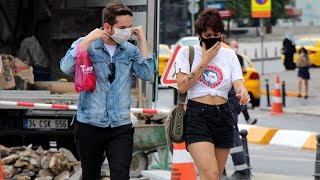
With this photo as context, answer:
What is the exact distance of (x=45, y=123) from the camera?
42.1 ft

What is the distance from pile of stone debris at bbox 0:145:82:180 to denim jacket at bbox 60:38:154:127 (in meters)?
3.79

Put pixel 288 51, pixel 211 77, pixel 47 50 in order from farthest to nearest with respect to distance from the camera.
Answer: pixel 288 51, pixel 47 50, pixel 211 77

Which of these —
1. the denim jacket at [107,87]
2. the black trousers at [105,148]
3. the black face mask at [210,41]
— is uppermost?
the black face mask at [210,41]

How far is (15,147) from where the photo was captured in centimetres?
1231

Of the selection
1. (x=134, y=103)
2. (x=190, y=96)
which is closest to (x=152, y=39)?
(x=134, y=103)

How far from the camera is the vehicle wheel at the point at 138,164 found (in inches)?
484

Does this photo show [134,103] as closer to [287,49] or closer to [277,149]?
[277,149]

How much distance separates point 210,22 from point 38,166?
448 centimetres

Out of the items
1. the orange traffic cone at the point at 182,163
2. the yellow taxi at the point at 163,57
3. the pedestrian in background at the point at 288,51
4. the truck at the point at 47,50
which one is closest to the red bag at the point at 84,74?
the orange traffic cone at the point at 182,163

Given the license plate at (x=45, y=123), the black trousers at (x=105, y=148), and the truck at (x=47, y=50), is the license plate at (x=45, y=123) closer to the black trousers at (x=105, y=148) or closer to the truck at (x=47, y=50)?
the truck at (x=47, y=50)

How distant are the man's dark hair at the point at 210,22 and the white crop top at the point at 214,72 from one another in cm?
20

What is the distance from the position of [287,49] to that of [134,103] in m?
29.6

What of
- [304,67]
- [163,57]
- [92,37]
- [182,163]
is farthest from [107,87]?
[163,57]

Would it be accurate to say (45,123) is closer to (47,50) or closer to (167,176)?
(47,50)
